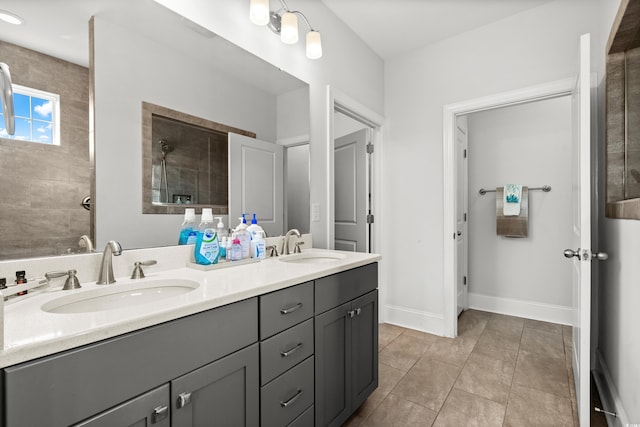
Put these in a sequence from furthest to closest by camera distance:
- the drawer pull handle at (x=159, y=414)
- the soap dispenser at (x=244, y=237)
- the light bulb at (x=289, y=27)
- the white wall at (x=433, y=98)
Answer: the white wall at (x=433, y=98), the light bulb at (x=289, y=27), the soap dispenser at (x=244, y=237), the drawer pull handle at (x=159, y=414)

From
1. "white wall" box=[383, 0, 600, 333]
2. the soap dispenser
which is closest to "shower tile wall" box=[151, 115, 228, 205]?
the soap dispenser

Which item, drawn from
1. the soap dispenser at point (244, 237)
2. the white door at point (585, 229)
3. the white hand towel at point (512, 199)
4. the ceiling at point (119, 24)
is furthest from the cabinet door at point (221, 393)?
the white hand towel at point (512, 199)

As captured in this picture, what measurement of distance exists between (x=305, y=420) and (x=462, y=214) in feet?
8.34

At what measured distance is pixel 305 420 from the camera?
1.26 metres

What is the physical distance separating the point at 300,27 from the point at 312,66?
9.9 inches

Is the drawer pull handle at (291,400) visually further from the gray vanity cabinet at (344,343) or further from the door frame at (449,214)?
the door frame at (449,214)

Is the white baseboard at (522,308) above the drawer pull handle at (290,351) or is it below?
below

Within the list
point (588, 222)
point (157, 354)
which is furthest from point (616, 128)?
point (157, 354)

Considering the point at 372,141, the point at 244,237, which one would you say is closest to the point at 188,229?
the point at 244,237

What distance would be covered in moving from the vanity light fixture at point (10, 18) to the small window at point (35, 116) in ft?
0.66

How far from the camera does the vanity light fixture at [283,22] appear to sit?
5.22 feet

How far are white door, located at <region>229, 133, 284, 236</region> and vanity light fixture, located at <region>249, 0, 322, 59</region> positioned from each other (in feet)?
1.97

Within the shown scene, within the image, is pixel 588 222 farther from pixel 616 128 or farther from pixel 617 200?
pixel 616 128

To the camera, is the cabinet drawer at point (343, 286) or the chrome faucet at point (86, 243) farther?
the cabinet drawer at point (343, 286)
